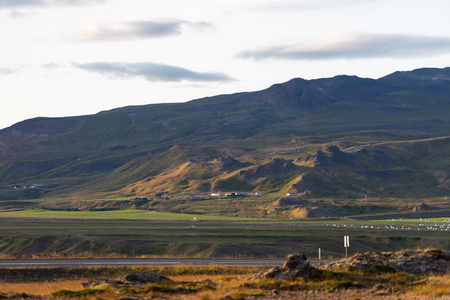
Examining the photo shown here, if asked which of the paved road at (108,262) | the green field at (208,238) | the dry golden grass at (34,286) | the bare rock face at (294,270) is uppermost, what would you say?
the bare rock face at (294,270)

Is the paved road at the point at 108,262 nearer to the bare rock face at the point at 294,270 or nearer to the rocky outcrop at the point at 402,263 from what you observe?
the rocky outcrop at the point at 402,263

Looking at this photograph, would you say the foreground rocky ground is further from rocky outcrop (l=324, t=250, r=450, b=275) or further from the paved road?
the paved road

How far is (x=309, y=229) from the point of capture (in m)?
118

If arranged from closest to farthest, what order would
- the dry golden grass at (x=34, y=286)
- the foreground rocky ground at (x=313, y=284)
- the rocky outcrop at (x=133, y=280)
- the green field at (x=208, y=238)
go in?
the foreground rocky ground at (x=313, y=284), the rocky outcrop at (x=133, y=280), the dry golden grass at (x=34, y=286), the green field at (x=208, y=238)

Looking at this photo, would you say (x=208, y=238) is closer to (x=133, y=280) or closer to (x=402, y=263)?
(x=402, y=263)

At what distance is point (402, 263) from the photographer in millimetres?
32812

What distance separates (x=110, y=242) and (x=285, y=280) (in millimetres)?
66503

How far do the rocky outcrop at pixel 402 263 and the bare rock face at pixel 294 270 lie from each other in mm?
3081

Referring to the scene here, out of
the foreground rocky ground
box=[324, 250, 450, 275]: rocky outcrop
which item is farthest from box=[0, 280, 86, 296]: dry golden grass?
box=[324, 250, 450, 275]: rocky outcrop

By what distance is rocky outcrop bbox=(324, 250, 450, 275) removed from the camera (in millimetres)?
31953

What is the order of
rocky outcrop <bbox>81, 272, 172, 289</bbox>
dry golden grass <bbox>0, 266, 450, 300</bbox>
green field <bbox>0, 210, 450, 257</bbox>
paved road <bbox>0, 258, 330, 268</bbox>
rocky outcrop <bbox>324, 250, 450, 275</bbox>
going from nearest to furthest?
dry golden grass <bbox>0, 266, 450, 300</bbox> < rocky outcrop <bbox>81, 272, 172, 289</bbox> < rocky outcrop <bbox>324, 250, 450, 275</bbox> < paved road <bbox>0, 258, 330, 268</bbox> < green field <bbox>0, 210, 450, 257</bbox>

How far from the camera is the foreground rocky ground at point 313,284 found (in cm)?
2558

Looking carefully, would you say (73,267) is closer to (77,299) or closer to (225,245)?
(77,299)

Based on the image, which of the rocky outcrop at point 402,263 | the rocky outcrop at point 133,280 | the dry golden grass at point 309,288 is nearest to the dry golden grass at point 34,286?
the rocky outcrop at point 133,280
